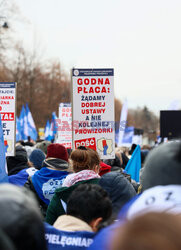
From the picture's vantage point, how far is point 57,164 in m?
4.99

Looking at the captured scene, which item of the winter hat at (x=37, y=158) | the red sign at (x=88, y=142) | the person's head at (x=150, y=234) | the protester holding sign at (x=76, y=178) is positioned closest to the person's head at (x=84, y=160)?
the protester holding sign at (x=76, y=178)

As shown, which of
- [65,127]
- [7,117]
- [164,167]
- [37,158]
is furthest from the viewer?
[65,127]

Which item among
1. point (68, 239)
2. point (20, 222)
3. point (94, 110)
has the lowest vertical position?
point (68, 239)

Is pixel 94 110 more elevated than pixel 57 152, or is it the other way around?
pixel 94 110

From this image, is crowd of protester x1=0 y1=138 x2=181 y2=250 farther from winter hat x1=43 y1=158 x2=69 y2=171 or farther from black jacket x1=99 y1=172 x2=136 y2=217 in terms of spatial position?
winter hat x1=43 y1=158 x2=69 y2=171

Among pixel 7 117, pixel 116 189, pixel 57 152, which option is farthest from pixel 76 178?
pixel 7 117

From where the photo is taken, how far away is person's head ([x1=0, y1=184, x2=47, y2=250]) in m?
1.55

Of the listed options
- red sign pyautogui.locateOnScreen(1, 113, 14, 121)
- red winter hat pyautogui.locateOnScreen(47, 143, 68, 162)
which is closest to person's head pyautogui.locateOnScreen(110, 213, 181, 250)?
red winter hat pyautogui.locateOnScreen(47, 143, 68, 162)

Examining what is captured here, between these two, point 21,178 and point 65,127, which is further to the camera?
point 65,127

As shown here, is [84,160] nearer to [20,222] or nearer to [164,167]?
[164,167]

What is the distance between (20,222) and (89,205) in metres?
1.08

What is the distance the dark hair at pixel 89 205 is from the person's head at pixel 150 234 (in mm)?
1246

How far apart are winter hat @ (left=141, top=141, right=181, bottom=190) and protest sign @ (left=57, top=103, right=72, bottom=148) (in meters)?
7.04

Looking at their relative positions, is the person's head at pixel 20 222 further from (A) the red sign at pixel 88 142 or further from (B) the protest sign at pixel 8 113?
(B) the protest sign at pixel 8 113
